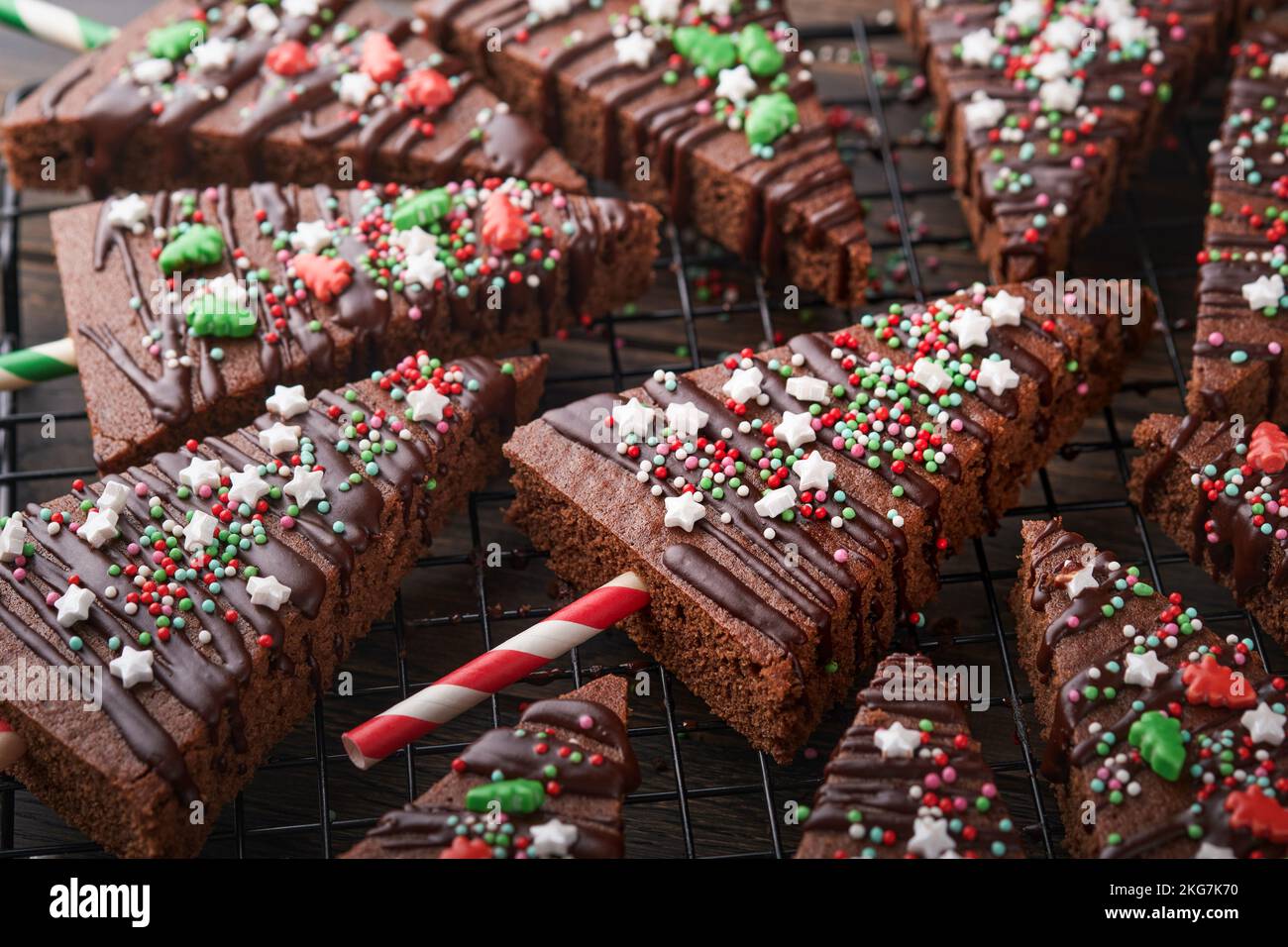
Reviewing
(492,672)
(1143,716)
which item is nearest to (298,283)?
(492,672)

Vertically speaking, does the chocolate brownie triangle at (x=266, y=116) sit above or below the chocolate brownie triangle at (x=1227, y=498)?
above

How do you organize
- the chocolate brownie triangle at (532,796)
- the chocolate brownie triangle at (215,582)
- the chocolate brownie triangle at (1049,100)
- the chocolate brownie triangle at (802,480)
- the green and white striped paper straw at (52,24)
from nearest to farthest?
the chocolate brownie triangle at (532,796)
the chocolate brownie triangle at (215,582)
the chocolate brownie triangle at (802,480)
the chocolate brownie triangle at (1049,100)
the green and white striped paper straw at (52,24)

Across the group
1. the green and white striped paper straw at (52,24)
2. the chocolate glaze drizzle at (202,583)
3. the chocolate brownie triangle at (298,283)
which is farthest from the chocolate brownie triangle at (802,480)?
the green and white striped paper straw at (52,24)

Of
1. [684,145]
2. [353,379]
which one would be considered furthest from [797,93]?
[353,379]

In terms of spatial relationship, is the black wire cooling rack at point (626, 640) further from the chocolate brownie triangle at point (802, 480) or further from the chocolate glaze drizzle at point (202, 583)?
the chocolate glaze drizzle at point (202, 583)

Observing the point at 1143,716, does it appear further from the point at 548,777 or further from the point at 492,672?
the point at 492,672
